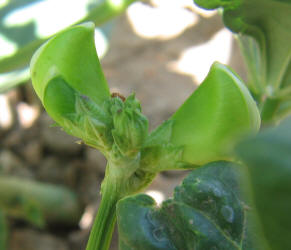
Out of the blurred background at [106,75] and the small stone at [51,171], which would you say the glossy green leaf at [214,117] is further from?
the small stone at [51,171]

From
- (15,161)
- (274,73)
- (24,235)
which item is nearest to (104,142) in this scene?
(274,73)

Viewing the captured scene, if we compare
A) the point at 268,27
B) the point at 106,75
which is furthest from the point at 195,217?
the point at 106,75

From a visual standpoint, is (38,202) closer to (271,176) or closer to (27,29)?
(27,29)

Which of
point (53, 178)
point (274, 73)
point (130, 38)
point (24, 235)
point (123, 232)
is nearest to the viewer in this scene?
point (123, 232)

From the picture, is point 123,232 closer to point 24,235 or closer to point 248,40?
point 248,40

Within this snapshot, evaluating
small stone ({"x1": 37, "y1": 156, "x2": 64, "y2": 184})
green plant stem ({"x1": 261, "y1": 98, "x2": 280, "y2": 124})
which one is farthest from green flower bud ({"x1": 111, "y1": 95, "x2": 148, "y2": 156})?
small stone ({"x1": 37, "y1": 156, "x2": 64, "y2": 184})
